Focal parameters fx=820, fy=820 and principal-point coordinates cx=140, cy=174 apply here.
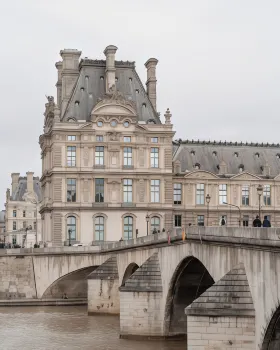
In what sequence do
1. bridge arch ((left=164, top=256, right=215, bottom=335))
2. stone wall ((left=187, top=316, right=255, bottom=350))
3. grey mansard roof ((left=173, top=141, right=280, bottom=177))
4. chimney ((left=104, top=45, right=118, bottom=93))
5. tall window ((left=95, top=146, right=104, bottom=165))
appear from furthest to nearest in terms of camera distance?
grey mansard roof ((left=173, top=141, right=280, bottom=177)) < chimney ((left=104, top=45, right=118, bottom=93)) < tall window ((left=95, top=146, right=104, bottom=165)) < bridge arch ((left=164, top=256, right=215, bottom=335)) < stone wall ((left=187, top=316, right=255, bottom=350))

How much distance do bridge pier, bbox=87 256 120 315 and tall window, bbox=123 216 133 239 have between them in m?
20.9

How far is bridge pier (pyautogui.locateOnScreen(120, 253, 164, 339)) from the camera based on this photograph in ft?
167

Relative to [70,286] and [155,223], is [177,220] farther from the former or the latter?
[70,286]

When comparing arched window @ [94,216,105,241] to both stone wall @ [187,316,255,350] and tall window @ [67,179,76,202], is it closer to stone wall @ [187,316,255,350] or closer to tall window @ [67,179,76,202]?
tall window @ [67,179,76,202]

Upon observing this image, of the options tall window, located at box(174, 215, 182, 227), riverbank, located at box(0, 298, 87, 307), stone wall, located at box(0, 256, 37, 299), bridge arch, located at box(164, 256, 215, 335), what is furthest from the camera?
tall window, located at box(174, 215, 182, 227)

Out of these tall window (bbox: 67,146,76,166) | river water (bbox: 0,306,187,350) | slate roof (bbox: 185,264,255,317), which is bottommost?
river water (bbox: 0,306,187,350)

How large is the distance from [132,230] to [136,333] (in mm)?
40731

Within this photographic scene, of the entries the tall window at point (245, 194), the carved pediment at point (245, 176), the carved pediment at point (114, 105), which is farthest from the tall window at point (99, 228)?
the tall window at point (245, 194)

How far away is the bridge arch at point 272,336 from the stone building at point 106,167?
186 ft

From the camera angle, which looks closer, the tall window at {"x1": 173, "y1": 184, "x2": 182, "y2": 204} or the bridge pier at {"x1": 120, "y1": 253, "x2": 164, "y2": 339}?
the bridge pier at {"x1": 120, "y1": 253, "x2": 164, "y2": 339}

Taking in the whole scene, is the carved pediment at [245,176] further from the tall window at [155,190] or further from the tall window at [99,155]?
the tall window at [99,155]

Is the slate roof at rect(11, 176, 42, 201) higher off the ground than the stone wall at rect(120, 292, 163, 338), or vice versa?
the slate roof at rect(11, 176, 42, 201)

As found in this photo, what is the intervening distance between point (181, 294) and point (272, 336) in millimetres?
17443

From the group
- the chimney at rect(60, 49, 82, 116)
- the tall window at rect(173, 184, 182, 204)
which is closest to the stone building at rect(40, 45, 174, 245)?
the chimney at rect(60, 49, 82, 116)
